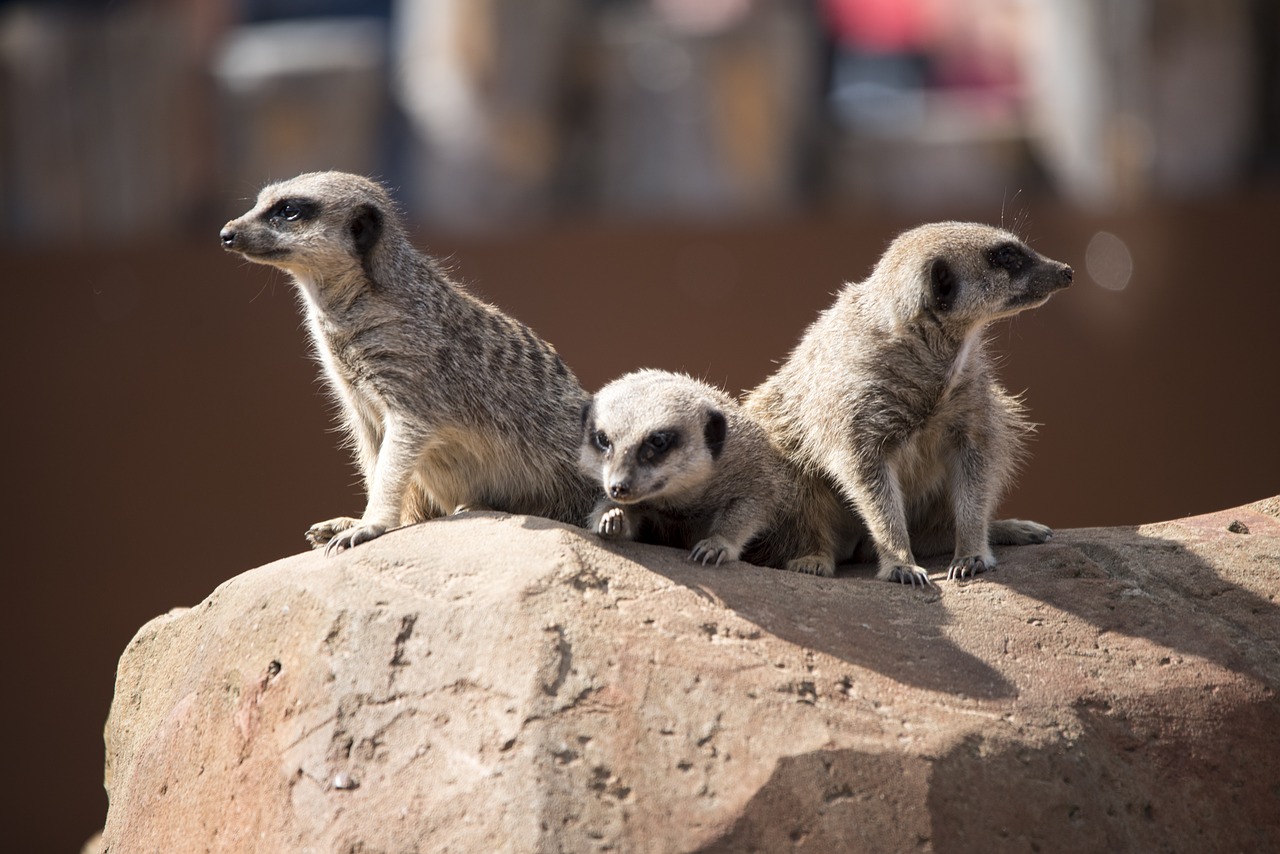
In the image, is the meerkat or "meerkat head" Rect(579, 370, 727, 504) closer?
"meerkat head" Rect(579, 370, 727, 504)

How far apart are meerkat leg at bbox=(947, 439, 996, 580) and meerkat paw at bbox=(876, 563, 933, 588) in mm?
133

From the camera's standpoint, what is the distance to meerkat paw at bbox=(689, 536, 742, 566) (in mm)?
3883

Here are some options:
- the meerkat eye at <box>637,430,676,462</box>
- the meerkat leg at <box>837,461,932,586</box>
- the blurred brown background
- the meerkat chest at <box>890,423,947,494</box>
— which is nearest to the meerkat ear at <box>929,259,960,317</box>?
the meerkat chest at <box>890,423,947,494</box>

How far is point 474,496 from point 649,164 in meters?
4.48

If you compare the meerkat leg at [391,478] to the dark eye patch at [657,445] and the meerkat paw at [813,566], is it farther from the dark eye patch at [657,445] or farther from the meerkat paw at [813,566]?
the meerkat paw at [813,566]

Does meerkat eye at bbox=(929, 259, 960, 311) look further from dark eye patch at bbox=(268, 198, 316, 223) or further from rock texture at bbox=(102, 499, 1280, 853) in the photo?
dark eye patch at bbox=(268, 198, 316, 223)

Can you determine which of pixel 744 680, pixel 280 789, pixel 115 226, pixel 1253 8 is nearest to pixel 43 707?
pixel 115 226

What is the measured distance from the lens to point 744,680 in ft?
10.8

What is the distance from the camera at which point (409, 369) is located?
4168mm

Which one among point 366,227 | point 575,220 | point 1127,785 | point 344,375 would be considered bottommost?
point 1127,785

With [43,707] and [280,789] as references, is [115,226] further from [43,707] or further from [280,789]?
[280,789]

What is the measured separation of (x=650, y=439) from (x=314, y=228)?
1.17 meters

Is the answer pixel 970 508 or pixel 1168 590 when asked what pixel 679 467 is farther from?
pixel 1168 590

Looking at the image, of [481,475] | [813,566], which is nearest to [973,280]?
[813,566]
